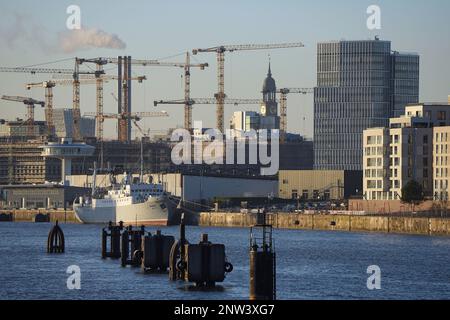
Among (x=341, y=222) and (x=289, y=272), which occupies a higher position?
(x=289, y=272)

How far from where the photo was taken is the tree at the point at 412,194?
171625 millimetres

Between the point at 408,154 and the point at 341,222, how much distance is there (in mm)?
24176

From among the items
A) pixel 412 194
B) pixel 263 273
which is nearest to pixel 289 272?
pixel 263 273

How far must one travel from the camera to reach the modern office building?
182 m

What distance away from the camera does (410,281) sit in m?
83.9

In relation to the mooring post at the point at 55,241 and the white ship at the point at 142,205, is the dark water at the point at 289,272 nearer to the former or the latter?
the mooring post at the point at 55,241

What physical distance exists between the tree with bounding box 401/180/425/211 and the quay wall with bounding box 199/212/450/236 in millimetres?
10693

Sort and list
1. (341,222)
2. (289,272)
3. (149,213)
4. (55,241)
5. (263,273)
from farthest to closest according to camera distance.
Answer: (149,213) < (341,222) < (55,241) < (289,272) < (263,273)

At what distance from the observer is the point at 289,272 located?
90.0 meters

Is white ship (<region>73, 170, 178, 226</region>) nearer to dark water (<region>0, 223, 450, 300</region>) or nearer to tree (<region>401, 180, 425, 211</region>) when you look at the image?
→ tree (<region>401, 180, 425, 211</region>)

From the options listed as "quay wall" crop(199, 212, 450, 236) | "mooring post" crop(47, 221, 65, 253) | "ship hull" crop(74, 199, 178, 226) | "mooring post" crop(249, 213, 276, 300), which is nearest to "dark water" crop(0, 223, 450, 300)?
"mooring post" crop(47, 221, 65, 253)

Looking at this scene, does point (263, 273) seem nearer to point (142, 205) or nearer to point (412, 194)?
point (412, 194)

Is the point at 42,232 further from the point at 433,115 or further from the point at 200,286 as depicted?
the point at 200,286

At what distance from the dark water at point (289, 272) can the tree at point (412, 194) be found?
31384 millimetres
